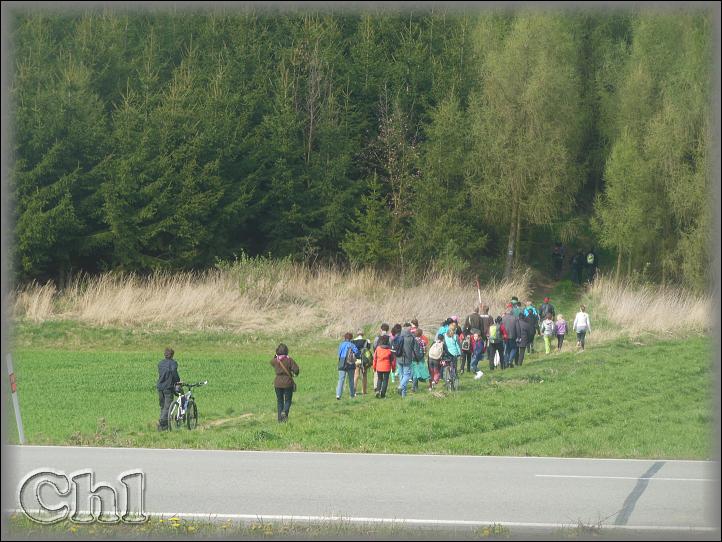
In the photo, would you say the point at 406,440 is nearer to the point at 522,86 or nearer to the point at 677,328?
the point at 677,328

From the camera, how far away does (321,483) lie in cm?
1438

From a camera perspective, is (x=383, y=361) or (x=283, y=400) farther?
(x=383, y=361)

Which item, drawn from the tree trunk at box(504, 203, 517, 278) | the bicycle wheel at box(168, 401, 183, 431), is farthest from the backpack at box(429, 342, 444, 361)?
the tree trunk at box(504, 203, 517, 278)

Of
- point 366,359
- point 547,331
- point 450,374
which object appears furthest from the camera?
point 547,331

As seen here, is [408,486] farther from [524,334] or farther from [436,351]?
[524,334]

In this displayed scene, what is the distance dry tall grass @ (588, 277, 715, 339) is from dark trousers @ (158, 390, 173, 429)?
20232 mm

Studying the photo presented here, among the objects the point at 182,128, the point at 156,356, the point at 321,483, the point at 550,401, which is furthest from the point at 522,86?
the point at 321,483

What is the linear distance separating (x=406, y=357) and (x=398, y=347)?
33 cm

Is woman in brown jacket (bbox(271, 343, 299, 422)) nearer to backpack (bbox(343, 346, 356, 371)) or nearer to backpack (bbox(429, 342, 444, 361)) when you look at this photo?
Answer: backpack (bbox(343, 346, 356, 371))

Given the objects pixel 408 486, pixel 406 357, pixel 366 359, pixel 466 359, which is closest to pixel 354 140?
pixel 466 359

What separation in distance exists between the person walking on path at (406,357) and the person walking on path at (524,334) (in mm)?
5780

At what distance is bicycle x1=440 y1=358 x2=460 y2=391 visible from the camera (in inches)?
982

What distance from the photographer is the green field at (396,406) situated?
1894 centimetres

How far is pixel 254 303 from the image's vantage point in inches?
1547
